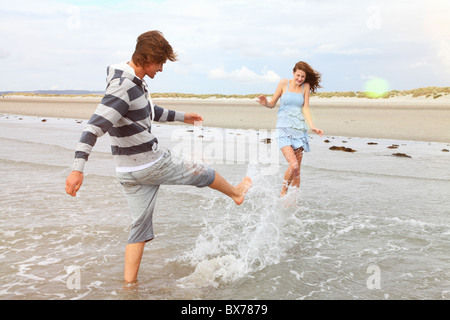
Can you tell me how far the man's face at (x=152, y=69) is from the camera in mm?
3328

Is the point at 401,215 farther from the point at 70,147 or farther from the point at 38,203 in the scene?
the point at 70,147

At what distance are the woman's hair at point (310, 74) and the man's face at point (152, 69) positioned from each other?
3.51m

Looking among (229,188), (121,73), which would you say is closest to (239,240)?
(229,188)

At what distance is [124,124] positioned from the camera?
128 inches

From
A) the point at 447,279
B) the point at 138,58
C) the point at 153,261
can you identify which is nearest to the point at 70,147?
the point at 153,261

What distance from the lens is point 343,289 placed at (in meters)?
3.93

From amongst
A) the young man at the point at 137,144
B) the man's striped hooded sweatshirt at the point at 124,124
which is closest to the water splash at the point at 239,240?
the young man at the point at 137,144

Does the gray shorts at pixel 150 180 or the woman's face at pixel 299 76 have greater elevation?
the woman's face at pixel 299 76

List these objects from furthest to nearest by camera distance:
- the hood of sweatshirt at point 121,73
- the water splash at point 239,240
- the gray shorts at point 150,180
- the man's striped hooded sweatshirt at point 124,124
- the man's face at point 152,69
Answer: the water splash at point 239,240
the gray shorts at point 150,180
the man's face at point 152,69
the hood of sweatshirt at point 121,73
the man's striped hooded sweatshirt at point 124,124

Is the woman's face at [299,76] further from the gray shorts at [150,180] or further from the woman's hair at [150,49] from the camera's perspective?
the woman's hair at [150,49]

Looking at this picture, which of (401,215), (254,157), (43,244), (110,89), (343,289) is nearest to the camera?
(110,89)

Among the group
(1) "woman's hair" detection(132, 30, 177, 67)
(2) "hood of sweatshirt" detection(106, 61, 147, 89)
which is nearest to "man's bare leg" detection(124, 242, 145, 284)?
(2) "hood of sweatshirt" detection(106, 61, 147, 89)

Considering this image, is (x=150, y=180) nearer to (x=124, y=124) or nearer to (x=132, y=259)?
(x=124, y=124)

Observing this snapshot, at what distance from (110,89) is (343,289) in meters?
2.74
